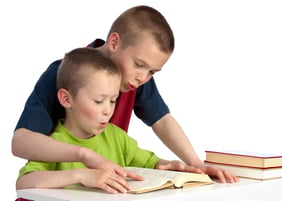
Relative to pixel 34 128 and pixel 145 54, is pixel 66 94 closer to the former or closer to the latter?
pixel 34 128

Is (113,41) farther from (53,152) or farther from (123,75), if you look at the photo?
(53,152)

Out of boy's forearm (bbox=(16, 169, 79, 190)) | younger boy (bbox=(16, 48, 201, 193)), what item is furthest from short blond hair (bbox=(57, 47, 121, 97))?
boy's forearm (bbox=(16, 169, 79, 190))

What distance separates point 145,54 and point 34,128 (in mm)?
→ 409

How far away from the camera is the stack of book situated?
207cm

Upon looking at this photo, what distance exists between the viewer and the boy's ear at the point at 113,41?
83.3 inches

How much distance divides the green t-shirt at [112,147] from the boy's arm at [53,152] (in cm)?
8

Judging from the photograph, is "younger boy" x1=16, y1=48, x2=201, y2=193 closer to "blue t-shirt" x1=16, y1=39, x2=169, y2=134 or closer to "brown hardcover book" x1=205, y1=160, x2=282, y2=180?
"blue t-shirt" x1=16, y1=39, x2=169, y2=134

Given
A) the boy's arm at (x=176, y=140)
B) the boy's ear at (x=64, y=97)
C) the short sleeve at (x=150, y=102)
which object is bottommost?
the boy's arm at (x=176, y=140)

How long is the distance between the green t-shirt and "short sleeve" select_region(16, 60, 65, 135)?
0.05 meters

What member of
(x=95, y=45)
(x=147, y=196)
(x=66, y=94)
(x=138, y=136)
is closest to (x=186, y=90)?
(x=138, y=136)

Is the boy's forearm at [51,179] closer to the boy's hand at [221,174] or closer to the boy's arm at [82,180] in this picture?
the boy's arm at [82,180]

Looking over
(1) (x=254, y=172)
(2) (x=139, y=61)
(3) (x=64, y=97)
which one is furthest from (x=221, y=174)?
(3) (x=64, y=97)

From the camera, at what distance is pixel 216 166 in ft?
7.09

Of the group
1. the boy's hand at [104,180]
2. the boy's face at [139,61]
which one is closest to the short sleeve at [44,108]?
the boy's face at [139,61]
